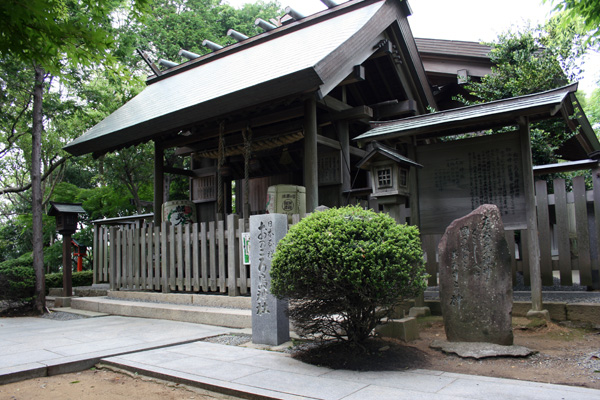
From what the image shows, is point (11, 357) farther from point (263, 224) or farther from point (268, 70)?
point (268, 70)

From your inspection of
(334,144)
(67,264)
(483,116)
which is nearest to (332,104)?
(334,144)

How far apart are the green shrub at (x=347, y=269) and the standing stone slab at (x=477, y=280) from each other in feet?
1.91

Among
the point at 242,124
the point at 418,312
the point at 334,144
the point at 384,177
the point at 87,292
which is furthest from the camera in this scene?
the point at 87,292

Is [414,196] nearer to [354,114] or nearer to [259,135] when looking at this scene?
[354,114]

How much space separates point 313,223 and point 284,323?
1679 mm

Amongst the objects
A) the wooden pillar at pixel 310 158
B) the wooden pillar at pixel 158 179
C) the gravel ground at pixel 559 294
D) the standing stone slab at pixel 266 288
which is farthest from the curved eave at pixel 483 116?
the wooden pillar at pixel 158 179

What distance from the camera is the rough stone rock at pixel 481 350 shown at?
15.3 ft

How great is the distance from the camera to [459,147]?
22.3 feet

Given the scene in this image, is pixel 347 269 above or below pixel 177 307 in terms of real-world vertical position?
above

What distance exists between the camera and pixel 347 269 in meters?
4.42

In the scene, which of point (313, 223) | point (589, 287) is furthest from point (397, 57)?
point (313, 223)

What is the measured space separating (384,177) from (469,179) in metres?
1.30

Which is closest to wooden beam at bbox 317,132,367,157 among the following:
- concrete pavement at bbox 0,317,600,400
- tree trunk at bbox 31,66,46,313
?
concrete pavement at bbox 0,317,600,400

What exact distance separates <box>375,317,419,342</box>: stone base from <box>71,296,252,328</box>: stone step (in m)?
2.42
